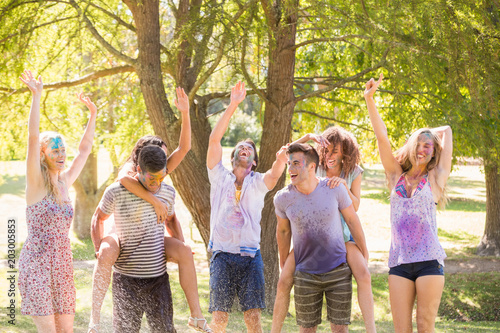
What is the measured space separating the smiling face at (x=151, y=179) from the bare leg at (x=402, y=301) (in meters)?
1.79

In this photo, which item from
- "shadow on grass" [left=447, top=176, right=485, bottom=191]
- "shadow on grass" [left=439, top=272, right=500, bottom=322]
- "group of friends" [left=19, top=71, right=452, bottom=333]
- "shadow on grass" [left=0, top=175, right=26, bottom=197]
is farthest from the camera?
"shadow on grass" [left=447, top=176, right=485, bottom=191]

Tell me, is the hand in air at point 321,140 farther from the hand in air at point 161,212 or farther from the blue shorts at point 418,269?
the hand in air at point 161,212

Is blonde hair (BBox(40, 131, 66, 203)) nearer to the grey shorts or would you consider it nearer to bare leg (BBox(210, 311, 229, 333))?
bare leg (BBox(210, 311, 229, 333))

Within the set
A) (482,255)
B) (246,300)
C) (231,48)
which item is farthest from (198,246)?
(246,300)

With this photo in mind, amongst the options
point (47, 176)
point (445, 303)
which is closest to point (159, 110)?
point (47, 176)

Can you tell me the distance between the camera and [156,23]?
7637 millimetres

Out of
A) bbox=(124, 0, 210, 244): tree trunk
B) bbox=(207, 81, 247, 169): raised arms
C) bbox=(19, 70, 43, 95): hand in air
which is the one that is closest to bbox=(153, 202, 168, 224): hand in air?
bbox=(207, 81, 247, 169): raised arms

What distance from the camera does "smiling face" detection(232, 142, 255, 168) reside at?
14.3 feet

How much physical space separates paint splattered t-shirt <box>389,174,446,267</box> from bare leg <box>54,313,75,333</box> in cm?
226

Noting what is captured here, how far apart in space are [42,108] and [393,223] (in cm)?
691

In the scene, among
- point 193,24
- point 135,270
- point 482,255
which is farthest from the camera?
point 482,255

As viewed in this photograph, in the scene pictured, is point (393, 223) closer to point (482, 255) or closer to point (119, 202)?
point (119, 202)

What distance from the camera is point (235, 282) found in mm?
4168

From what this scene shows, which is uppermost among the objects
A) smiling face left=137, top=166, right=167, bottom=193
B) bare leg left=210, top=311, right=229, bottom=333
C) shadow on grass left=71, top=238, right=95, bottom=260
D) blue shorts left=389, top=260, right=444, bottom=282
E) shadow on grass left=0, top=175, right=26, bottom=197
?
smiling face left=137, top=166, right=167, bottom=193
